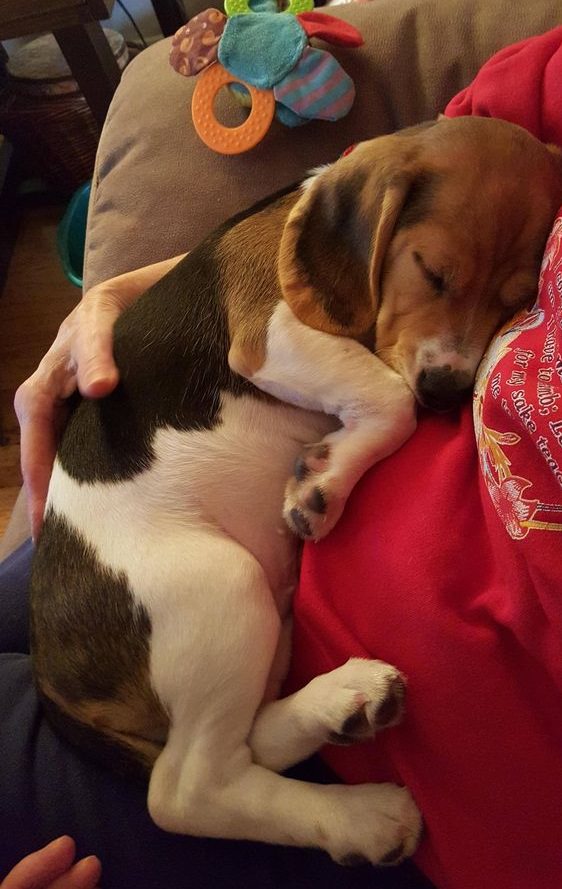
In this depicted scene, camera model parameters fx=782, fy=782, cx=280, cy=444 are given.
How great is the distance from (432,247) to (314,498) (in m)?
0.50

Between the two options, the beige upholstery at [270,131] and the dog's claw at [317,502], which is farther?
the beige upholstery at [270,131]

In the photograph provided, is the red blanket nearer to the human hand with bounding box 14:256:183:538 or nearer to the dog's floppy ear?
the dog's floppy ear

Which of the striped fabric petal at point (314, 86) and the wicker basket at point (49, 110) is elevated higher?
the striped fabric petal at point (314, 86)

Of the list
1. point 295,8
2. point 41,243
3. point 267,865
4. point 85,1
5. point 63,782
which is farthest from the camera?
point 41,243

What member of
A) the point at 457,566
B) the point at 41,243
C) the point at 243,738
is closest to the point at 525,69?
the point at 457,566

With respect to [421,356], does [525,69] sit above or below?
above

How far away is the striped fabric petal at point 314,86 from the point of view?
6.43 feet

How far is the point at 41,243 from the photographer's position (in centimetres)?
501

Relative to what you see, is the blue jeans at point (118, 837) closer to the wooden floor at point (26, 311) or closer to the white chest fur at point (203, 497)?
the white chest fur at point (203, 497)

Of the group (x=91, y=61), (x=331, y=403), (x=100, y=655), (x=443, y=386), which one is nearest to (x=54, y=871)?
(x=100, y=655)

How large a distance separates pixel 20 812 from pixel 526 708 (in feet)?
3.25

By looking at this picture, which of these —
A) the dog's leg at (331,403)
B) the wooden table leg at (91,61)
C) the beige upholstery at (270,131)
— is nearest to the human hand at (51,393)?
the beige upholstery at (270,131)

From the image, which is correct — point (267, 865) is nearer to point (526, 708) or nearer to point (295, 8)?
point (526, 708)

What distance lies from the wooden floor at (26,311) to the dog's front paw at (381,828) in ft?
8.91
